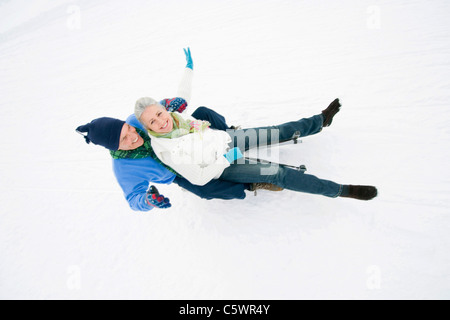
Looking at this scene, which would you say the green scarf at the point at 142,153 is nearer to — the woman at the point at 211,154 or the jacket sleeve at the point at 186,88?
A: the woman at the point at 211,154

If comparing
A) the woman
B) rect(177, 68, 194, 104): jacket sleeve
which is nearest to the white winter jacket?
the woman

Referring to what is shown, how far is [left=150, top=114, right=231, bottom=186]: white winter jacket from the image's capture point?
3.57ft

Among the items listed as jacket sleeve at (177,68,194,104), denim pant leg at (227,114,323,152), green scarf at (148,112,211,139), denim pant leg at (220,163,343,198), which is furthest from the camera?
jacket sleeve at (177,68,194,104)

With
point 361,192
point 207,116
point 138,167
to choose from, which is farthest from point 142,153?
point 361,192

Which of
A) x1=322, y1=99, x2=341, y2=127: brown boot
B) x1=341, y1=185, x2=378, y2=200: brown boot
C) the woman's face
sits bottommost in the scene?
x1=341, y1=185, x2=378, y2=200: brown boot

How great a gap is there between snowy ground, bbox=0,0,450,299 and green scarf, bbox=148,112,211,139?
0.66 m

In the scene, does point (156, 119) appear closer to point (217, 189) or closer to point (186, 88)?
point (217, 189)

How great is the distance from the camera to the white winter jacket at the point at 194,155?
1.09 metres

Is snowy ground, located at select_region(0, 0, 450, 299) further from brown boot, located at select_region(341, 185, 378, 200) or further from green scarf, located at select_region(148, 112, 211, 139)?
green scarf, located at select_region(148, 112, 211, 139)

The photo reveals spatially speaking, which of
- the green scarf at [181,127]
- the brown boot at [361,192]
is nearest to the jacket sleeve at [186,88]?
the green scarf at [181,127]

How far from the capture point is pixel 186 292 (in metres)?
1.43

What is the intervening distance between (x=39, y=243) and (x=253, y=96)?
2.35 meters

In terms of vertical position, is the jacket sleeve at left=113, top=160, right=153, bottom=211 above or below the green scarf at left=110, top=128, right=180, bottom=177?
below
